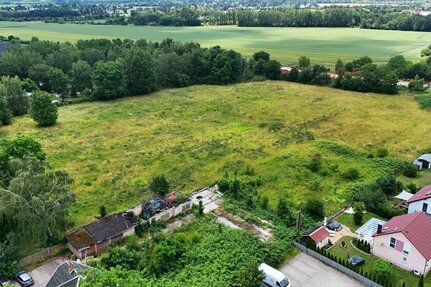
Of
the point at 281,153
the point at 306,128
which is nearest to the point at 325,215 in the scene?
the point at 281,153

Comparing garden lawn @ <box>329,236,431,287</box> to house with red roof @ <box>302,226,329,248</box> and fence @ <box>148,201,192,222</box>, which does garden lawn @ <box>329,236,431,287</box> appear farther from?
fence @ <box>148,201,192,222</box>

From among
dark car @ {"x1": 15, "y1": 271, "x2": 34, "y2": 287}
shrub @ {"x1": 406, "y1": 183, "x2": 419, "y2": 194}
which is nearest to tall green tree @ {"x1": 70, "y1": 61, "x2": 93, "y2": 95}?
dark car @ {"x1": 15, "y1": 271, "x2": 34, "y2": 287}

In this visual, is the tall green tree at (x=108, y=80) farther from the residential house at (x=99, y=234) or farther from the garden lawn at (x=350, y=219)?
the garden lawn at (x=350, y=219)

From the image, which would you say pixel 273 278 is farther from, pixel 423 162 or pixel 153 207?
pixel 423 162

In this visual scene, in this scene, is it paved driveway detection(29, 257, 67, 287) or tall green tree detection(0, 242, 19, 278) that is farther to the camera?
paved driveway detection(29, 257, 67, 287)

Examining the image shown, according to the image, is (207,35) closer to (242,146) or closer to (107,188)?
(242,146)
